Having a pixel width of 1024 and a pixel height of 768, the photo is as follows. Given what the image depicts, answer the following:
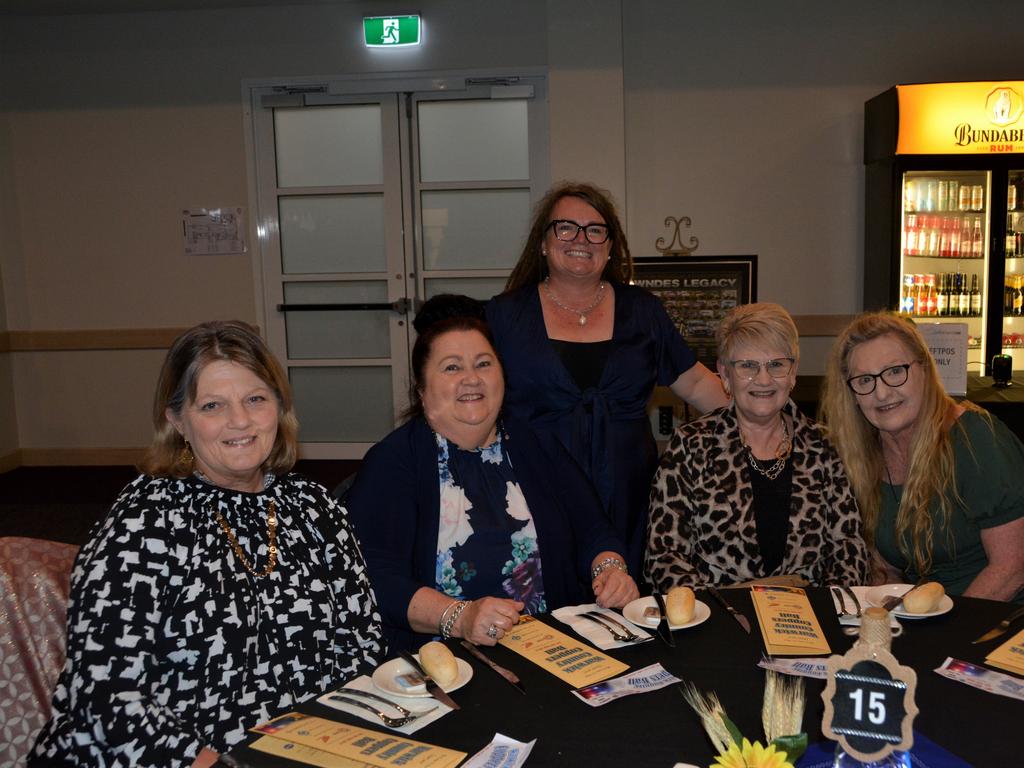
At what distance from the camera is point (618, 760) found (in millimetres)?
1117

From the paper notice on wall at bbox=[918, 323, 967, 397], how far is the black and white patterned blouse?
2.81m

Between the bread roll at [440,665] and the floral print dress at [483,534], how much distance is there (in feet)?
2.07

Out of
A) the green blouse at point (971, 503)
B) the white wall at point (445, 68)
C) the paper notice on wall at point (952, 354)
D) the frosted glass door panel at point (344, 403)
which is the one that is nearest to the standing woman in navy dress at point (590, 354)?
the green blouse at point (971, 503)

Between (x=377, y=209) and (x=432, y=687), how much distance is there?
5232 millimetres

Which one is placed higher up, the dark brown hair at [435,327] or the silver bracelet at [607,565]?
the dark brown hair at [435,327]

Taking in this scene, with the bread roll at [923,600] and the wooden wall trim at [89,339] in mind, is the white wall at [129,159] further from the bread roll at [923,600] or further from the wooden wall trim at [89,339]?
the bread roll at [923,600]

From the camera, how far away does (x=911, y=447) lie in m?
2.19

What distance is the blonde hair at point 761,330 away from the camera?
2.20 m

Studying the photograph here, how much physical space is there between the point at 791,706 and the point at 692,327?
460 centimetres

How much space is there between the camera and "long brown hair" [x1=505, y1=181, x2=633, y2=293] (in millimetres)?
2814

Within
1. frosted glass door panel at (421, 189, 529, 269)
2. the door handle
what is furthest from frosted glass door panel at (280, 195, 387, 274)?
frosted glass door panel at (421, 189, 529, 269)

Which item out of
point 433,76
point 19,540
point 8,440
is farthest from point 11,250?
point 19,540

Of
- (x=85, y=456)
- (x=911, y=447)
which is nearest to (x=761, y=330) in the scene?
(x=911, y=447)

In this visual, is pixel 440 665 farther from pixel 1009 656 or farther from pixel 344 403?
pixel 344 403
